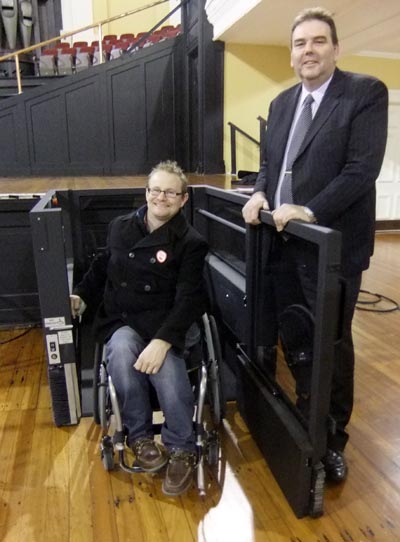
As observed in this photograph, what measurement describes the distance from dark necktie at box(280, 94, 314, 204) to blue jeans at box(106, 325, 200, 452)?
2.13ft

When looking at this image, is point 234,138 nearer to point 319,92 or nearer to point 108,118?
point 108,118

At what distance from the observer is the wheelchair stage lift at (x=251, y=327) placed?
1.22 meters

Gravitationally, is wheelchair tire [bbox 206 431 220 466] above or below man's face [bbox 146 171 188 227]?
below

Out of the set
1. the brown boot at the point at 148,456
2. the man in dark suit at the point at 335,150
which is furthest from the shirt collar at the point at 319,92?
the brown boot at the point at 148,456

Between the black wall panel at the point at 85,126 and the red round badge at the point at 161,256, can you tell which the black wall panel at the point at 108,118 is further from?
the red round badge at the point at 161,256

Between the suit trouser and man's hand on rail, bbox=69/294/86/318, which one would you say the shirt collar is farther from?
man's hand on rail, bbox=69/294/86/318

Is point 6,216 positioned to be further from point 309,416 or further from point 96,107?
point 96,107

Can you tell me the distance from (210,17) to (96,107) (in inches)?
67.8

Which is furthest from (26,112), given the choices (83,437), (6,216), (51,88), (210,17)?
(83,437)

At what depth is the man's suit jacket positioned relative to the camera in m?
1.29

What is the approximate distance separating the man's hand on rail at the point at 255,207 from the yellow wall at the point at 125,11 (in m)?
7.22

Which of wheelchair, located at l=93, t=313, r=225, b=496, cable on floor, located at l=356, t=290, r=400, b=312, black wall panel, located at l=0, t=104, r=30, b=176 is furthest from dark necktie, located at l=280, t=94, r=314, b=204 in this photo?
black wall panel, located at l=0, t=104, r=30, b=176

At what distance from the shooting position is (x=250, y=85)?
500 centimetres

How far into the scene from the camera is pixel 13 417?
1944mm
